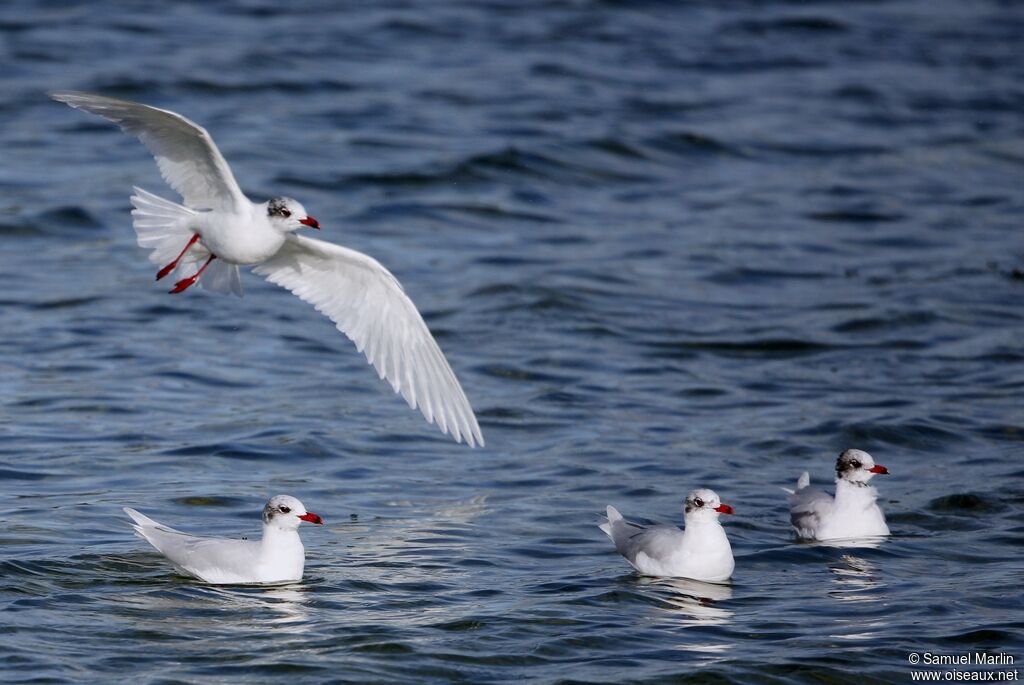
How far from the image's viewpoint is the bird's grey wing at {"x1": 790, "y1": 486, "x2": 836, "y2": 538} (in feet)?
29.6

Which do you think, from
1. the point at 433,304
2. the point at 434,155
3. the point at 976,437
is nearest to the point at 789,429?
the point at 976,437

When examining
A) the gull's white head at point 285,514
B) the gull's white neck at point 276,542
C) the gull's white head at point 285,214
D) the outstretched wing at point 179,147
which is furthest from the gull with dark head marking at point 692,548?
the outstretched wing at point 179,147

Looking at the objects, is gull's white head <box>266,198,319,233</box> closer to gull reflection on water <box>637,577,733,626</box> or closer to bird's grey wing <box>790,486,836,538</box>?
gull reflection on water <box>637,577,733,626</box>

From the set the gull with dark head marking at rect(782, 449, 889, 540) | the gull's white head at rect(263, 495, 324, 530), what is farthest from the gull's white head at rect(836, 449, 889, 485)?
the gull's white head at rect(263, 495, 324, 530)

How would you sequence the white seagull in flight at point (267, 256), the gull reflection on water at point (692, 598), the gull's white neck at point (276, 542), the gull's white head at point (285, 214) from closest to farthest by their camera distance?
the gull reflection on water at point (692, 598), the gull's white neck at point (276, 542), the white seagull in flight at point (267, 256), the gull's white head at point (285, 214)

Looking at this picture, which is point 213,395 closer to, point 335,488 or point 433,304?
point 335,488

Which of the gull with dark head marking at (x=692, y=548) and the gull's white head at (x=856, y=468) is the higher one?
the gull's white head at (x=856, y=468)

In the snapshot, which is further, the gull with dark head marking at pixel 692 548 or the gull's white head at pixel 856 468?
the gull's white head at pixel 856 468

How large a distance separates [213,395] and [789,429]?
4.11 meters

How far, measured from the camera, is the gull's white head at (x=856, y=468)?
9227 mm

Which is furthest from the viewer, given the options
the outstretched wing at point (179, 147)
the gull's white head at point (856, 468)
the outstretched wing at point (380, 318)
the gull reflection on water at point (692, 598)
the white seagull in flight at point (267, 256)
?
the outstretched wing at point (380, 318)

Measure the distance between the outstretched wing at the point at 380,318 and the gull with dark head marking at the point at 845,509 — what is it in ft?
6.42

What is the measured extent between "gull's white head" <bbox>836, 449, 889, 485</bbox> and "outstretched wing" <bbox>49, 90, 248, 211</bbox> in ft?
12.2

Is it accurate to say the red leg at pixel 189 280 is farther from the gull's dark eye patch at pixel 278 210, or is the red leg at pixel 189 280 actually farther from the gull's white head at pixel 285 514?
the gull's white head at pixel 285 514
